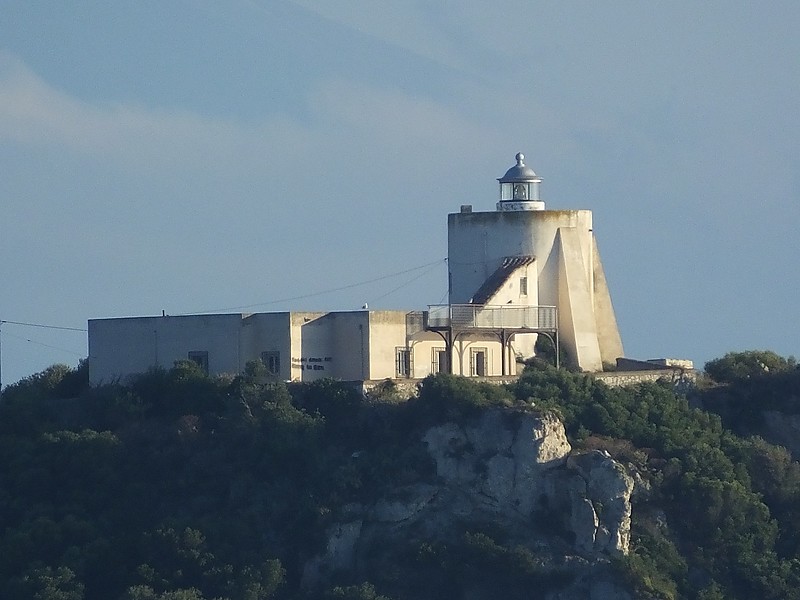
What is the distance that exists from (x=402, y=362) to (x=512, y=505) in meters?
6.09

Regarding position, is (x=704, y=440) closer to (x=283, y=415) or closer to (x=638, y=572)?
(x=638, y=572)

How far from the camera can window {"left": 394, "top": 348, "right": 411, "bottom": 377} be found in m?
57.9

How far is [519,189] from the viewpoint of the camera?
63.0m

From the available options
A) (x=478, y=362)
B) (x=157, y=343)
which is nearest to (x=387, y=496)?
(x=478, y=362)

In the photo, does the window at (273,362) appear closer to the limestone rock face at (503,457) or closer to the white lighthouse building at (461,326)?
the white lighthouse building at (461,326)

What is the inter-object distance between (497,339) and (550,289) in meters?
2.40

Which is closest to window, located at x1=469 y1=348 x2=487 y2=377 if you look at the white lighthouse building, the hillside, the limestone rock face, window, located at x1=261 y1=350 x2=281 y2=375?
the white lighthouse building

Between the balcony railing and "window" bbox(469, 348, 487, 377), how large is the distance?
2.87 feet

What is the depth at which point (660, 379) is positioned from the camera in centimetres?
6012

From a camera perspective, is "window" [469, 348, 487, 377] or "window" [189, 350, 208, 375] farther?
"window" [469, 348, 487, 377]

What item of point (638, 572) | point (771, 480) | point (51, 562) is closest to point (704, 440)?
point (771, 480)

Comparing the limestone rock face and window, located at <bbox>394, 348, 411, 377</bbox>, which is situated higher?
window, located at <bbox>394, 348, 411, 377</bbox>

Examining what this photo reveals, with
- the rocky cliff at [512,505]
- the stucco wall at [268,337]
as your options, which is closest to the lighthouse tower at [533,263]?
the stucco wall at [268,337]

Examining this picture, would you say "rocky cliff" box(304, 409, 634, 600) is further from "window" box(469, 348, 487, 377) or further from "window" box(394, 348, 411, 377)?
"window" box(469, 348, 487, 377)
